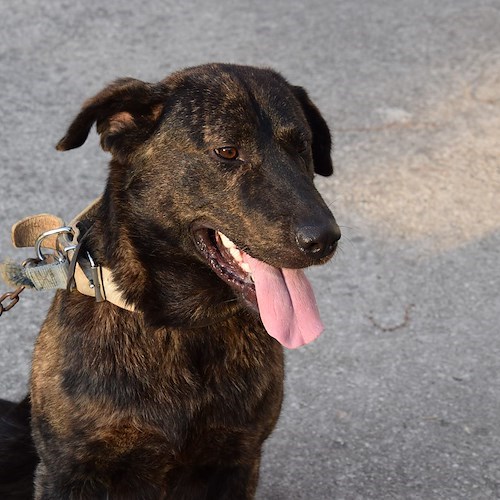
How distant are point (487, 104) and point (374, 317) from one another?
7.04ft

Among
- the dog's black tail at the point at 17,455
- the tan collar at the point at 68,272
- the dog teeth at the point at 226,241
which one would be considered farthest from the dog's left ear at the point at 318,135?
the dog's black tail at the point at 17,455

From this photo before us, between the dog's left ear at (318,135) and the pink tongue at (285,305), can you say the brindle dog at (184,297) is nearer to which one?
the pink tongue at (285,305)

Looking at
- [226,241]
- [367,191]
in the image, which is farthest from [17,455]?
[367,191]

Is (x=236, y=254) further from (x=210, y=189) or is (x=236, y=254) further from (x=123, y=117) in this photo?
(x=123, y=117)

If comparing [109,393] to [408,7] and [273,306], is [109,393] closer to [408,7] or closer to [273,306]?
[273,306]

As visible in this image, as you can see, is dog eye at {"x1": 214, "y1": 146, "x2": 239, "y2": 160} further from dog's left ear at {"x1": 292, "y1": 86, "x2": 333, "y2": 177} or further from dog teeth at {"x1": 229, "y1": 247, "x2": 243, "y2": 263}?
dog's left ear at {"x1": 292, "y1": 86, "x2": 333, "y2": 177}

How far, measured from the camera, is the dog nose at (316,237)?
2803 mm

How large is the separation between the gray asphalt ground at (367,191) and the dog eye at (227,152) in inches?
57.7

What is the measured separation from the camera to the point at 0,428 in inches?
134

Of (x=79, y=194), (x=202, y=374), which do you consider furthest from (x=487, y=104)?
(x=202, y=374)

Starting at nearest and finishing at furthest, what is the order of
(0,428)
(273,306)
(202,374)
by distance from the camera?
(273,306) → (202,374) → (0,428)

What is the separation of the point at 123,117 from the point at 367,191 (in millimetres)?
2670

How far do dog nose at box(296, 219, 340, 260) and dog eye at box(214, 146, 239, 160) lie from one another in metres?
0.33

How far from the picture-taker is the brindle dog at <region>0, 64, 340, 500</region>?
9.66 feet
